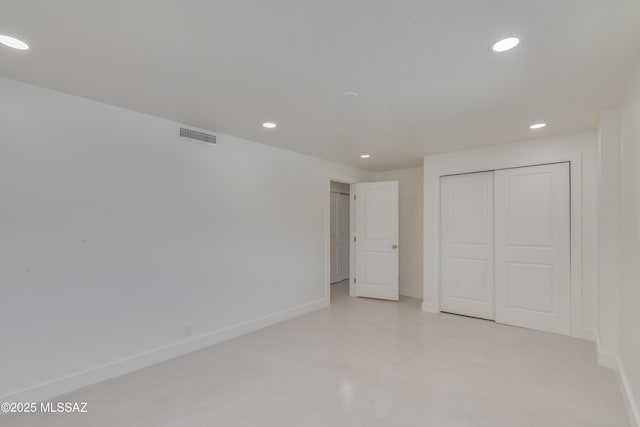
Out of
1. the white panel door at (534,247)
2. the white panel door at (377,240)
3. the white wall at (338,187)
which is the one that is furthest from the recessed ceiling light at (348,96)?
the white wall at (338,187)

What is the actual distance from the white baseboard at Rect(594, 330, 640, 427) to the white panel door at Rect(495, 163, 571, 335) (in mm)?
850

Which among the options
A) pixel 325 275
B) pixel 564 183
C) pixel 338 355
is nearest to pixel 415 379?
pixel 338 355

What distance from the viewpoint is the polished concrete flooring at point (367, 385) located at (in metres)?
2.14

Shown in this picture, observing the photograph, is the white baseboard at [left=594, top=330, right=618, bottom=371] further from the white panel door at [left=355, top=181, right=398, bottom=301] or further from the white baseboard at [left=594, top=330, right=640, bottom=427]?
the white panel door at [left=355, top=181, right=398, bottom=301]

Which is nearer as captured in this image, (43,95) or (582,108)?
(43,95)

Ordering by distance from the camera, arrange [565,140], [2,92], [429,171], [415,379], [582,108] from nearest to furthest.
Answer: [2,92]
[415,379]
[582,108]
[565,140]
[429,171]

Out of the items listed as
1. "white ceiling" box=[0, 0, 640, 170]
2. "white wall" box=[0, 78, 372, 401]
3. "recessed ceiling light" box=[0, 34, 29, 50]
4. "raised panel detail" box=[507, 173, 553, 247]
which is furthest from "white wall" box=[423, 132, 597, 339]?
"recessed ceiling light" box=[0, 34, 29, 50]

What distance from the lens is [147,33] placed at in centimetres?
172

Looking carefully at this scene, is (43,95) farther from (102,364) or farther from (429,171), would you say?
(429,171)

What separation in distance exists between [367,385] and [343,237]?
17.2 ft

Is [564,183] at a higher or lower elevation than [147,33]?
lower

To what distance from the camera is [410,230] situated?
5957 millimetres

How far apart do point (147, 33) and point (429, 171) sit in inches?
163

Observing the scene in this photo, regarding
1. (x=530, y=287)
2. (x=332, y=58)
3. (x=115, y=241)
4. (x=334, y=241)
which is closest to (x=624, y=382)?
(x=530, y=287)
